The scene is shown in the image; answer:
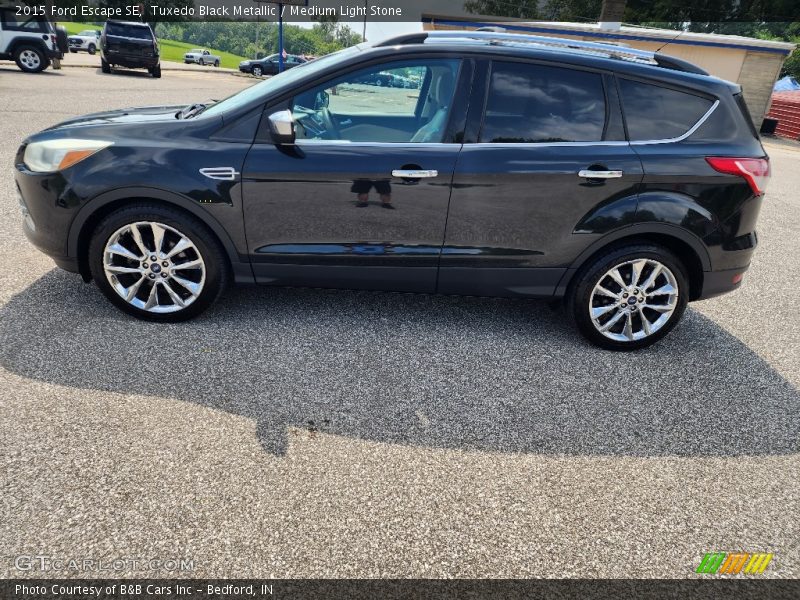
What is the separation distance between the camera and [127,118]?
3795 mm

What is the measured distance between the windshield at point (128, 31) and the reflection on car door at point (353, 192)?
22.7 metres

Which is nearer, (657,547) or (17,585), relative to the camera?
(17,585)

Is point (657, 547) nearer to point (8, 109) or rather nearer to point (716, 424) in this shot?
point (716, 424)

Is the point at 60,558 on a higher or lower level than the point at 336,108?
lower

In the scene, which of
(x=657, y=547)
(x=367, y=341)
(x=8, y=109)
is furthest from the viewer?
(x=8, y=109)

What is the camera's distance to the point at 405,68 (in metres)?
3.54

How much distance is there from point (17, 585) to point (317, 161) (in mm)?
2460

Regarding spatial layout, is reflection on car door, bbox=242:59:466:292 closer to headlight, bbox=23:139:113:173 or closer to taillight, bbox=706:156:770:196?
headlight, bbox=23:139:113:173

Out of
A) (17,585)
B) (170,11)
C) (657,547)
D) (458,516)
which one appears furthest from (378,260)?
(170,11)

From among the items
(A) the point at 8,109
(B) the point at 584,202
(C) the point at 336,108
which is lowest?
(A) the point at 8,109

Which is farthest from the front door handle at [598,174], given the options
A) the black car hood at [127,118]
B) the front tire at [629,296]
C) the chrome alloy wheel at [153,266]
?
the black car hood at [127,118]

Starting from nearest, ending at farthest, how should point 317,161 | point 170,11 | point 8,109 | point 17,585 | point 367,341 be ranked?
point 17,585 < point 317,161 < point 367,341 < point 8,109 < point 170,11

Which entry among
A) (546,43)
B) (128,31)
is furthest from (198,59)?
(546,43)
